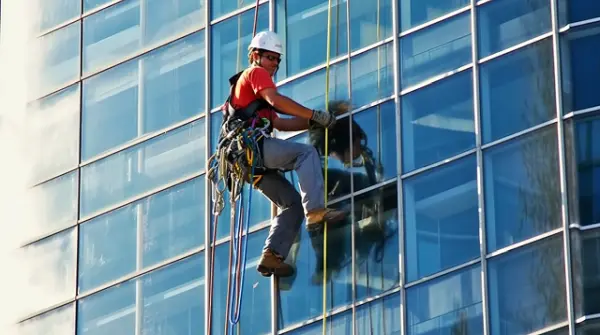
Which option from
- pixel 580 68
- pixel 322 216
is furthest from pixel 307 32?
pixel 580 68

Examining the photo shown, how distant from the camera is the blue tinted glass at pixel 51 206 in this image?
87.3 ft

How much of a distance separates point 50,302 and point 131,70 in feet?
8.65

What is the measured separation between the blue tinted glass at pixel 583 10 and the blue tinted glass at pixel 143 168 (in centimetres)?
436

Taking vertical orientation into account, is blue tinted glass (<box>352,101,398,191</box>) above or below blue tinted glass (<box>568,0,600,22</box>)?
below

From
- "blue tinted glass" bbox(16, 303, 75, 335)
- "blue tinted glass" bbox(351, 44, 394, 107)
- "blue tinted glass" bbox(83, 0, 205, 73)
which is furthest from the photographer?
"blue tinted glass" bbox(83, 0, 205, 73)

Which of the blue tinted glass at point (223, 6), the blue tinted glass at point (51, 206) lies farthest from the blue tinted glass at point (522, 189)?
the blue tinted glass at point (51, 206)

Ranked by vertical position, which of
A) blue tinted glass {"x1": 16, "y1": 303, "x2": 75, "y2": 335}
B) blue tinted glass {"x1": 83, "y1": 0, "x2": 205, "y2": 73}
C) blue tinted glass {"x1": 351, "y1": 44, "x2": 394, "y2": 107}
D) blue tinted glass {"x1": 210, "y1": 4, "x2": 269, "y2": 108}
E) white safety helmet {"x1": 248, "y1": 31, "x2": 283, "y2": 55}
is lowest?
blue tinted glass {"x1": 16, "y1": 303, "x2": 75, "y2": 335}

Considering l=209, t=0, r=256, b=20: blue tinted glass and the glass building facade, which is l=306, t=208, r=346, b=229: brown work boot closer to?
the glass building facade

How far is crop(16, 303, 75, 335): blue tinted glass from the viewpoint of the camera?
2603cm

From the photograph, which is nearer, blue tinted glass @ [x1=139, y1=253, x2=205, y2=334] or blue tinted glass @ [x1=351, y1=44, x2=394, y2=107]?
blue tinted glass @ [x1=351, y1=44, x2=394, y2=107]

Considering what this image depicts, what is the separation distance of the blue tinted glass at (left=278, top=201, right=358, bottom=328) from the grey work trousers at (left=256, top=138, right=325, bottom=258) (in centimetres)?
18

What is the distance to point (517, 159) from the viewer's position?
22.8m

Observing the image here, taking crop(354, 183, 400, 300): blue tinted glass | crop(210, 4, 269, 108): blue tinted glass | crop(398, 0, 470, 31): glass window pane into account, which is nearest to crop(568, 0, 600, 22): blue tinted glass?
crop(398, 0, 470, 31): glass window pane

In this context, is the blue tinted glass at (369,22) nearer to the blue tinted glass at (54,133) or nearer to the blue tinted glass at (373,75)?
the blue tinted glass at (373,75)
